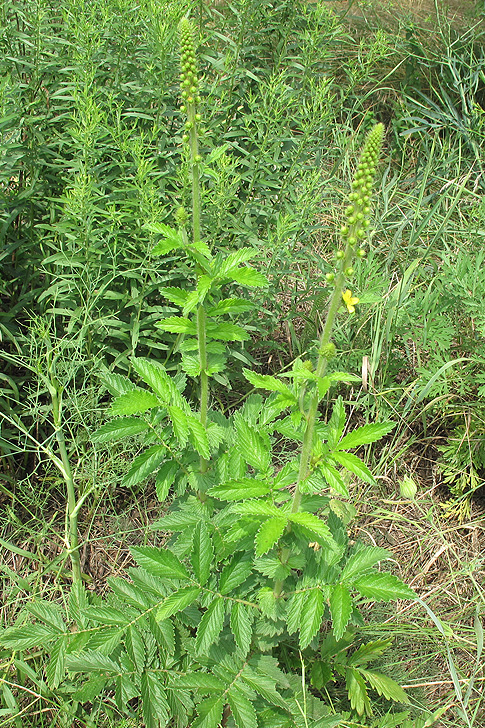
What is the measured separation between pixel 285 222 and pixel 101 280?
0.83 meters

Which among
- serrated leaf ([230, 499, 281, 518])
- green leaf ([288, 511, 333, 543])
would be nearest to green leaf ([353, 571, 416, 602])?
green leaf ([288, 511, 333, 543])

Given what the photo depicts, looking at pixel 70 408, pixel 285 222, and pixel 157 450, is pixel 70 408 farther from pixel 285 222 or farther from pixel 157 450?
pixel 285 222

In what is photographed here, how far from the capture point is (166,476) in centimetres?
205

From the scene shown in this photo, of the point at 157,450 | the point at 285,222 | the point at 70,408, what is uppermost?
the point at 285,222

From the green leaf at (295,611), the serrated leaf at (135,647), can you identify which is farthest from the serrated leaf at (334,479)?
the serrated leaf at (135,647)

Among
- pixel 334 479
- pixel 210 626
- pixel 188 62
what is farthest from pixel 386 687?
pixel 188 62

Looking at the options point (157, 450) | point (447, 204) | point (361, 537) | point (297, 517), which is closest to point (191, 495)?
point (157, 450)

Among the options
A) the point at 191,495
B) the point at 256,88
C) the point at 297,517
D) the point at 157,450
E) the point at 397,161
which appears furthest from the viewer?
the point at 397,161

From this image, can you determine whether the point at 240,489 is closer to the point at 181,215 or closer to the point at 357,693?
the point at 181,215

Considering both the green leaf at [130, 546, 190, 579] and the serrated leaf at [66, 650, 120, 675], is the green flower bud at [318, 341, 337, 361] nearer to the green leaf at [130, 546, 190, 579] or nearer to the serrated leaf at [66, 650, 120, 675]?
the green leaf at [130, 546, 190, 579]

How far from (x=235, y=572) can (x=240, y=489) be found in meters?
0.35

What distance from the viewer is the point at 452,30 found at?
4.67 metres

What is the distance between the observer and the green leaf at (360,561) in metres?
1.86

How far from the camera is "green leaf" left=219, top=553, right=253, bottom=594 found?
6.26 ft
